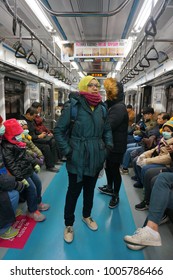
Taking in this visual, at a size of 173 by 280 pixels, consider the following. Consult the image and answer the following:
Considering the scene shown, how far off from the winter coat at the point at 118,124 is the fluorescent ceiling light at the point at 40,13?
207 centimetres

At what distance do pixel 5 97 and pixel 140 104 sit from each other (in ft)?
15.9

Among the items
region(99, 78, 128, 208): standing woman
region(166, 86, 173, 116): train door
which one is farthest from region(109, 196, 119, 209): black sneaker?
region(166, 86, 173, 116): train door

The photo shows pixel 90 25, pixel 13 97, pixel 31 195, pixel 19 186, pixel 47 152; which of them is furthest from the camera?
pixel 13 97

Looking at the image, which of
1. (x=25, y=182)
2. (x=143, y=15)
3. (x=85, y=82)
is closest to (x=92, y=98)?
A: (x=85, y=82)

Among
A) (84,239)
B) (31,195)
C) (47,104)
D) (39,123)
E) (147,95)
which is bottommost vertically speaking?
(84,239)

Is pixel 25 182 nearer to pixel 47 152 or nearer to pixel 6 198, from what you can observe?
pixel 6 198

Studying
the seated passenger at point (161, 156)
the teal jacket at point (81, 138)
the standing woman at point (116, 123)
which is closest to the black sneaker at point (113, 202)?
the standing woman at point (116, 123)

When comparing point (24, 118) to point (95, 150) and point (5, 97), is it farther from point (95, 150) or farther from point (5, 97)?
point (95, 150)

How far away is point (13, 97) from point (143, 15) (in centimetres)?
336

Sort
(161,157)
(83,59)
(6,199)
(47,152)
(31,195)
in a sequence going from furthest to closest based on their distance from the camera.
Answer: (83,59) → (47,152) → (161,157) → (31,195) → (6,199)

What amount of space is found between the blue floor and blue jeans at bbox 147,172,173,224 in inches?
16.9

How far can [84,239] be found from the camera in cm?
210
